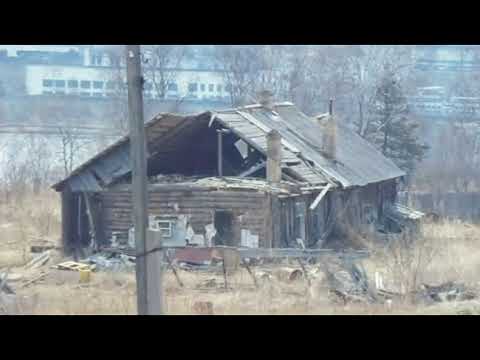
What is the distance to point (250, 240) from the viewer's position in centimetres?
2645

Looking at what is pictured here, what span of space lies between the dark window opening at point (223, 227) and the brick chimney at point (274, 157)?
178cm

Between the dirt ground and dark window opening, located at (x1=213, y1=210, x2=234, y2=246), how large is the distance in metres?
2.58

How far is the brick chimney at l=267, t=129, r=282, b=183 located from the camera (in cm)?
2645

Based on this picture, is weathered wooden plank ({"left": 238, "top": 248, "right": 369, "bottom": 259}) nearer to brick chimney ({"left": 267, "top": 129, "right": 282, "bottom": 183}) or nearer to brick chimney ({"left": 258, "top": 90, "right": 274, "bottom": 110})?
brick chimney ({"left": 267, "top": 129, "right": 282, "bottom": 183})

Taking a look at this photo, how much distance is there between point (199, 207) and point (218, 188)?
962 mm

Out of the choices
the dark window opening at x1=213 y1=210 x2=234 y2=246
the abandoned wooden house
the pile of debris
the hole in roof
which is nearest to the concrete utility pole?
the pile of debris

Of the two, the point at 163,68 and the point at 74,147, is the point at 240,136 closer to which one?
the point at 74,147

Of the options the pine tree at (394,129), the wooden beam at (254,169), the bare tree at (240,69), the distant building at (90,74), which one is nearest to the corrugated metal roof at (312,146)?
the wooden beam at (254,169)

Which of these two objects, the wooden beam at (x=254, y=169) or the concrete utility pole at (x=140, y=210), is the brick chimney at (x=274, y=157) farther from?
the concrete utility pole at (x=140, y=210)

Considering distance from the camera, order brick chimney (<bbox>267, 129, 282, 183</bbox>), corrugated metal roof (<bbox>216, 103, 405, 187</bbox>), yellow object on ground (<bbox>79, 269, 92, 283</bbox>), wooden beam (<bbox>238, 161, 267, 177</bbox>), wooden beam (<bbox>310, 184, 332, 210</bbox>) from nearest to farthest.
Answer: yellow object on ground (<bbox>79, 269, 92, 283</bbox>)
brick chimney (<bbox>267, 129, 282, 183</bbox>)
wooden beam (<bbox>310, 184, 332, 210</bbox>)
wooden beam (<bbox>238, 161, 267, 177</bbox>)
corrugated metal roof (<bbox>216, 103, 405, 187</bbox>)

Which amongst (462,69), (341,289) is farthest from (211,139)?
(462,69)

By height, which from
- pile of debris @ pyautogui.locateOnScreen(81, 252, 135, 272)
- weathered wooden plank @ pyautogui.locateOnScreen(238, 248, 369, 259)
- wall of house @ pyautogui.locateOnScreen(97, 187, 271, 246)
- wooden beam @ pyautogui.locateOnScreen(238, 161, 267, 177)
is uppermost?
wooden beam @ pyautogui.locateOnScreen(238, 161, 267, 177)

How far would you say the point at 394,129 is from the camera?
4941 centimetres


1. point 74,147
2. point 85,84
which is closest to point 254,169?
point 74,147
